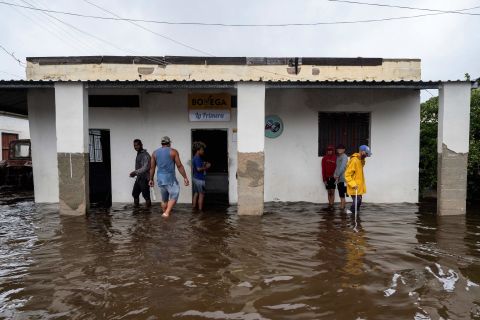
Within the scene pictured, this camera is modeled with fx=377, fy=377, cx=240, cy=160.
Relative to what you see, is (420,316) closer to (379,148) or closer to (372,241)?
Result: (372,241)

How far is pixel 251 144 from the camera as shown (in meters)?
7.91

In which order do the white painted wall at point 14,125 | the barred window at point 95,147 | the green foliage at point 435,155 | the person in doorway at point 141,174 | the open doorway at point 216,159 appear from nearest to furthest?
the person in doorway at point 141,174, the green foliage at point 435,155, the barred window at point 95,147, the open doorway at point 216,159, the white painted wall at point 14,125

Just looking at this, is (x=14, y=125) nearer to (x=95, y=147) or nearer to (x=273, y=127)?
(x=95, y=147)

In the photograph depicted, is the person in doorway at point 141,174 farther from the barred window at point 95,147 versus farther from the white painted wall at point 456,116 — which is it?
the white painted wall at point 456,116

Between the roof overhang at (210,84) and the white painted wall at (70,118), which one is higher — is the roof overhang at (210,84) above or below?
above

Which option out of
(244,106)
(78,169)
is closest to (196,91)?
(244,106)

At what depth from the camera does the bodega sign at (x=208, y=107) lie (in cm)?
953

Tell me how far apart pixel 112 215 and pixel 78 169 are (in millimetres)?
1201

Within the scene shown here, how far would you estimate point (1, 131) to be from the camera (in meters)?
21.0

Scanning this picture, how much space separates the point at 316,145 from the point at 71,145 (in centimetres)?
575

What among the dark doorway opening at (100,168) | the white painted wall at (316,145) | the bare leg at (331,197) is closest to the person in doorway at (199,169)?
the white painted wall at (316,145)

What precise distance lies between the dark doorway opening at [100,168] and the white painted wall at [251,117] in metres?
4.20

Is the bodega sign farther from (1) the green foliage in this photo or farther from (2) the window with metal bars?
(1) the green foliage

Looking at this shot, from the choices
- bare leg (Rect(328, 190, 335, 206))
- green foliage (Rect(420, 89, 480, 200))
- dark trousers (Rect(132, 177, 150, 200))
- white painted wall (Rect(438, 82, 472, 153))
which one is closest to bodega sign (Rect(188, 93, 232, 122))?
dark trousers (Rect(132, 177, 150, 200))
